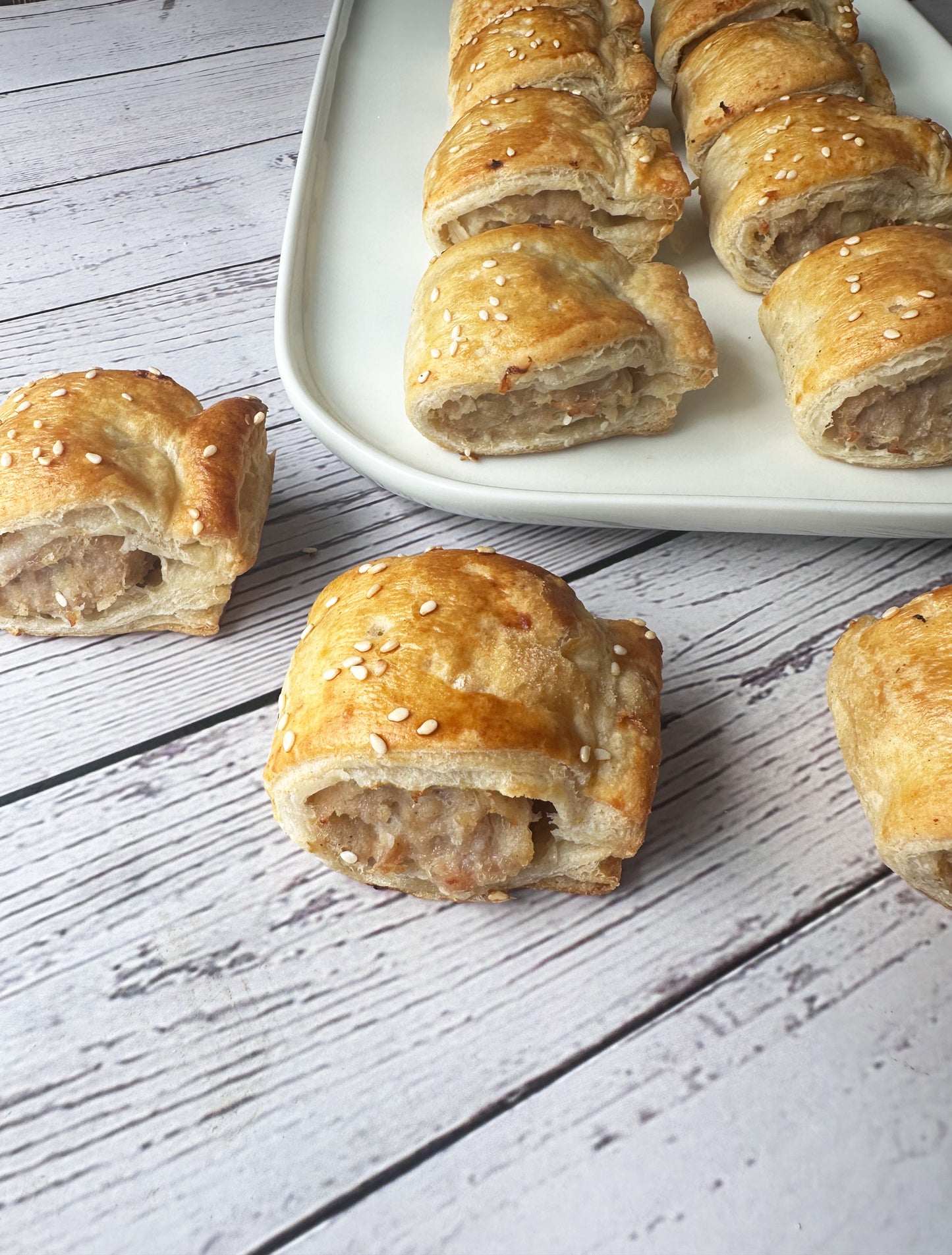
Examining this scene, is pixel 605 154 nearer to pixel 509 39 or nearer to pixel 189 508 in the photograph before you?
pixel 509 39

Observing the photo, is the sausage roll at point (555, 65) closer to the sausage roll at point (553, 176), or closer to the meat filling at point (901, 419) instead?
the sausage roll at point (553, 176)

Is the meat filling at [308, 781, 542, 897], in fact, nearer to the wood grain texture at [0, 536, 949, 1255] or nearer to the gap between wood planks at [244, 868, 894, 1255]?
the wood grain texture at [0, 536, 949, 1255]

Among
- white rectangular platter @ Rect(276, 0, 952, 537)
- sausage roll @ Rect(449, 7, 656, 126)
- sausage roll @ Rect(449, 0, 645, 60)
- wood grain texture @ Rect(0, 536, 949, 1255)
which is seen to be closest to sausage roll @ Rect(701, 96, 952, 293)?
white rectangular platter @ Rect(276, 0, 952, 537)

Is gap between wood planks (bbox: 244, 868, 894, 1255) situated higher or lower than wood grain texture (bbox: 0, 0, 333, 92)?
lower

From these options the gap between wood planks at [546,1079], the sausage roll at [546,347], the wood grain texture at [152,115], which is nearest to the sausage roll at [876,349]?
the sausage roll at [546,347]

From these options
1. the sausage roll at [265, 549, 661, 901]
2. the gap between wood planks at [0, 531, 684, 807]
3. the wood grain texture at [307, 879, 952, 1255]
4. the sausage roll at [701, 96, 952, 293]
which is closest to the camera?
the wood grain texture at [307, 879, 952, 1255]

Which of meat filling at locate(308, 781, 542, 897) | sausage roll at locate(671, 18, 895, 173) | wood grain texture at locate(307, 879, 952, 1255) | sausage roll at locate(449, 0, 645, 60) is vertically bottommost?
wood grain texture at locate(307, 879, 952, 1255)
